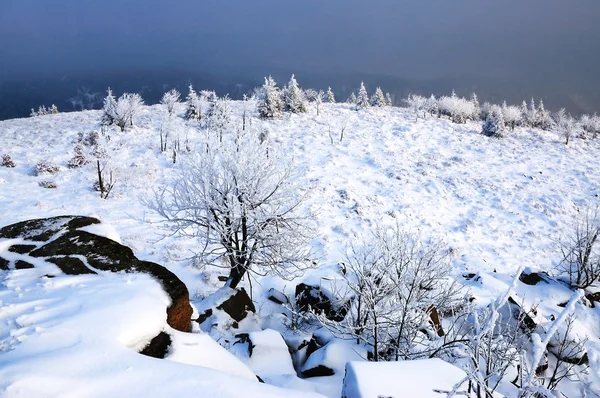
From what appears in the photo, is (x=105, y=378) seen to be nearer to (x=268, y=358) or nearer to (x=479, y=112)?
(x=268, y=358)

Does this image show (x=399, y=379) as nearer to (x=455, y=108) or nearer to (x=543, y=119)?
(x=455, y=108)

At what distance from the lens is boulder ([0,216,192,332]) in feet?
20.3

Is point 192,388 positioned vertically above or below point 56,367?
below

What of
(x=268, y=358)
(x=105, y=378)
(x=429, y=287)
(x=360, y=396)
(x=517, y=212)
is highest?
(x=105, y=378)

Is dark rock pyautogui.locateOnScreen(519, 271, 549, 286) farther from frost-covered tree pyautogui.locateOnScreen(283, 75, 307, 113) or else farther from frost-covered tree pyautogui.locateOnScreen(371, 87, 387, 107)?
frost-covered tree pyautogui.locateOnScreen(371, 87, 387, 107)

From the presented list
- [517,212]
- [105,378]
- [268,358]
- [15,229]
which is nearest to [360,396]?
[105,378]

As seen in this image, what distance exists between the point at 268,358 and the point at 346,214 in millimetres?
17156

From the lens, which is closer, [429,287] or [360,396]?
[360,396]

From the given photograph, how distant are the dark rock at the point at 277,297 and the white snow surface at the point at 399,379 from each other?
8205mm

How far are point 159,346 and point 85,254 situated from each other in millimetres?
3779

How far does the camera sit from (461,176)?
33.2 metres

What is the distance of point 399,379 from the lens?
3.84 metres

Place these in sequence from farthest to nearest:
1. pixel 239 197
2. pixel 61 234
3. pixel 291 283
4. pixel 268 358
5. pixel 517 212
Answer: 1. pixel 517 212
2. pixel 291 283
3. pixel 239 197
4. pixel 61 234
5. pixel 268 358

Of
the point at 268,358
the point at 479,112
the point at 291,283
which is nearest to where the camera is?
the point at 268,358
